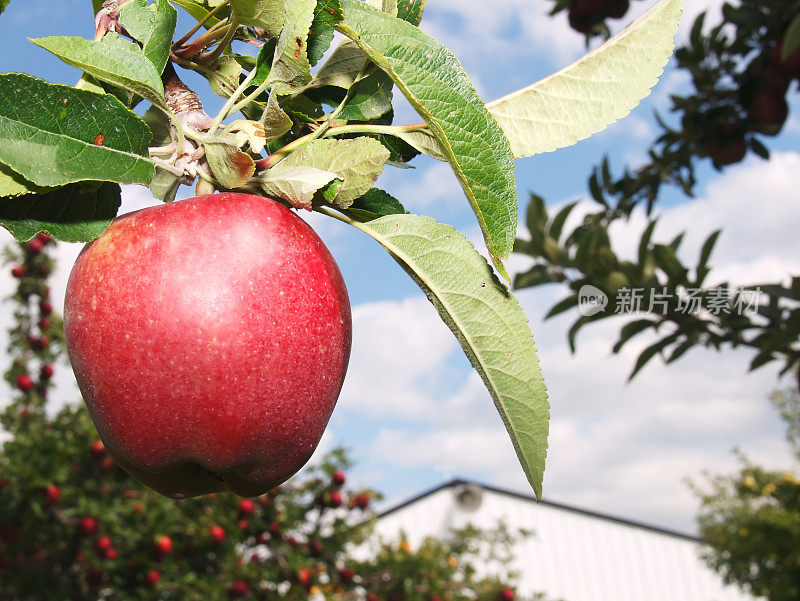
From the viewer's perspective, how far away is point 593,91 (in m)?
0.58

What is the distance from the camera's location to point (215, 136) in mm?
484

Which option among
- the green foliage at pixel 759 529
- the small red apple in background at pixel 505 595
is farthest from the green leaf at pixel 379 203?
the green foliage at pixel 759 529

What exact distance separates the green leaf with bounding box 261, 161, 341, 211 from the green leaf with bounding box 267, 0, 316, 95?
0.18 ft

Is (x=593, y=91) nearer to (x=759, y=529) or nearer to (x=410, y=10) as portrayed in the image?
(x=410, y=10)

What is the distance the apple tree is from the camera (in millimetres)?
447

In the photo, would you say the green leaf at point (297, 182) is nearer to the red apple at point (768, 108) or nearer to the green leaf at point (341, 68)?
the green leaf at point (341, 68)

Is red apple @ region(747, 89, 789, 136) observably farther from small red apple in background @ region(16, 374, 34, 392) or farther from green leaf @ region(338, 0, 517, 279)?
small red apple in background @ region(16, 374, 34, 392)

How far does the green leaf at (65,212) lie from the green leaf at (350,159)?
0.49 feet

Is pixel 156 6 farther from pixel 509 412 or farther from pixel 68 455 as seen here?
pixel 68 455

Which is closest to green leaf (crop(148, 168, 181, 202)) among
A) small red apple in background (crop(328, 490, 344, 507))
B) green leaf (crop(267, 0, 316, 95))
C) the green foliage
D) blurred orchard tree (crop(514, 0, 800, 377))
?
green leaf (crop(267, 0, 316, 95))

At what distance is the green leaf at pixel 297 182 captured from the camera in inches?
18.6

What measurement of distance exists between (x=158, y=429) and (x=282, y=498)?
304 cm

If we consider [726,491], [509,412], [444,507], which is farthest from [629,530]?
[509,412]

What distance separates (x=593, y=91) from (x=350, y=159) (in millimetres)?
216
